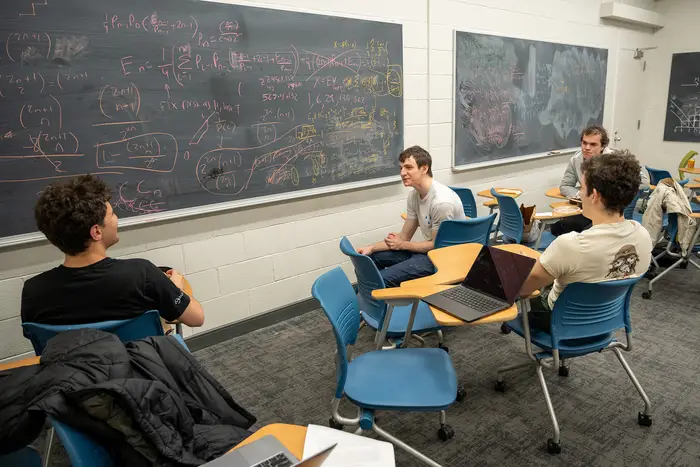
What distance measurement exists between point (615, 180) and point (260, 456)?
173cm

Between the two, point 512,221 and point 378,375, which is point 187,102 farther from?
point 512,221

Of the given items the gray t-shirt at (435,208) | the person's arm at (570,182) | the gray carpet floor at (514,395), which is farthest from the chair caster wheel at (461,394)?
the person's arm at (570,182)

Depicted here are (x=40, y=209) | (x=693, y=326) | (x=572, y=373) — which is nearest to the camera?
(x=40, y=209)

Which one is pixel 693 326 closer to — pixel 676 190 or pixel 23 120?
pixel 676 190

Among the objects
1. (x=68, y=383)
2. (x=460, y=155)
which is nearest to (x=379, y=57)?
(x=460, y=155)

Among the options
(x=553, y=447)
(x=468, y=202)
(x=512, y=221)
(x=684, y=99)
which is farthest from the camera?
(x=684, y=99)

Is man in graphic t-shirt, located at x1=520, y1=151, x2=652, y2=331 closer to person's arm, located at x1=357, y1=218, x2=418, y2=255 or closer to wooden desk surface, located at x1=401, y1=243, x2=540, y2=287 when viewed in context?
wooden desk surface, located at x1=401, y1=243, x2=540, y2=287

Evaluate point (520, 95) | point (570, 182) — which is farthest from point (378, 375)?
point (520, 95)

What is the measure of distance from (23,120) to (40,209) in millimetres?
886

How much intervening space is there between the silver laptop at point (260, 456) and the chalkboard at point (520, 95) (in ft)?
12.5

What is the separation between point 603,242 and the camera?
6.42 feet

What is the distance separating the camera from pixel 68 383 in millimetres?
1037

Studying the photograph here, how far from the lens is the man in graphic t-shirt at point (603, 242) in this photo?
1955 millimetres

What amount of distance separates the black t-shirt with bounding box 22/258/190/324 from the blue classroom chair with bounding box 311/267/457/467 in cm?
67
